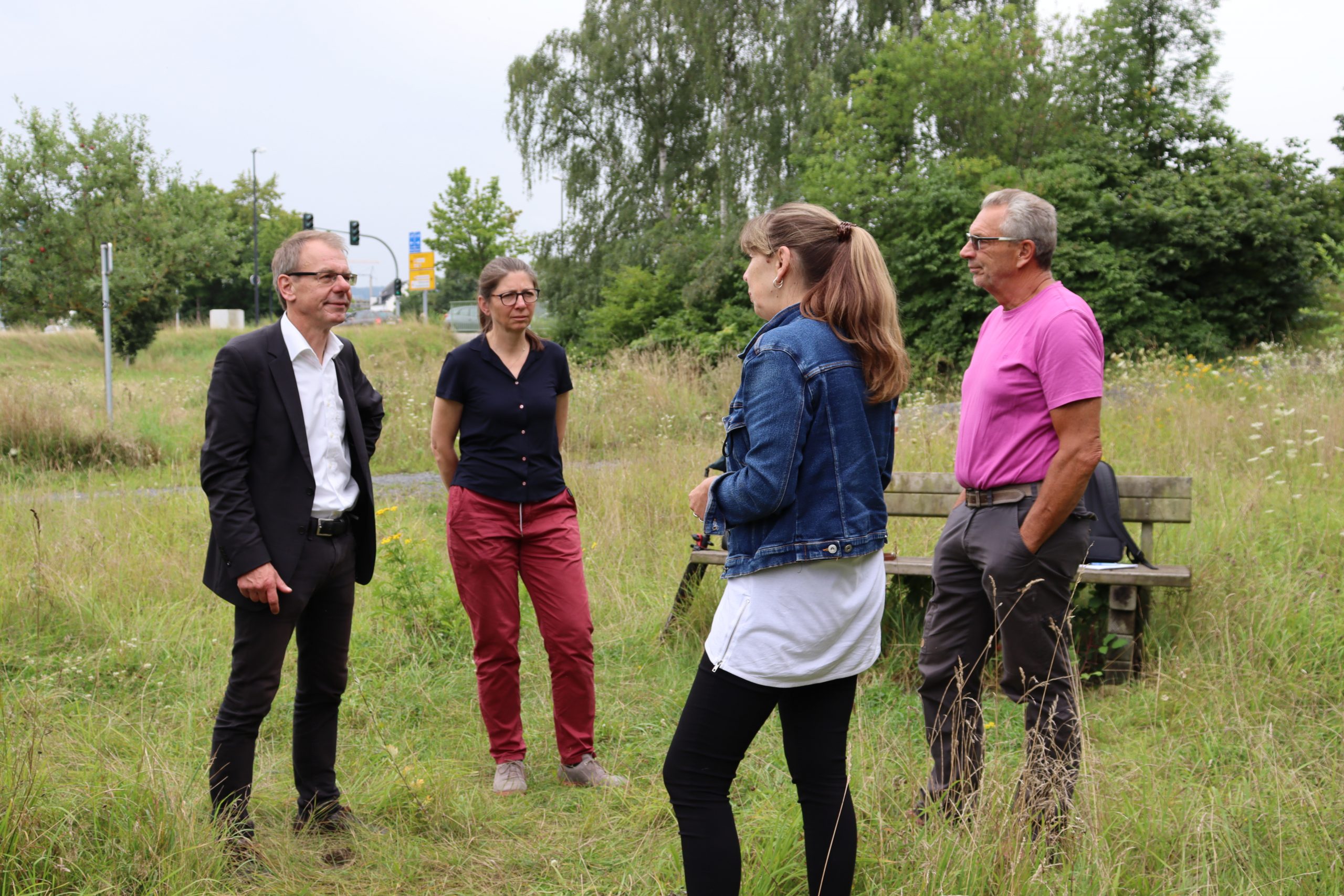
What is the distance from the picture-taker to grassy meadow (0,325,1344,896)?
2652mm

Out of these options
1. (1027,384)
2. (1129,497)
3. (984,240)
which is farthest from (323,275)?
(1129,497)

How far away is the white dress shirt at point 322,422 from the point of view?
3.04 metres

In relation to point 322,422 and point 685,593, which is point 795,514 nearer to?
point 322,422

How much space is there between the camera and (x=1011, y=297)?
3.05m

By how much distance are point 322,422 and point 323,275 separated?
1.45 feet

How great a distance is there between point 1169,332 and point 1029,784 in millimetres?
18643

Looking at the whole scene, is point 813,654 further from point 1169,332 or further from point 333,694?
point 1169,332

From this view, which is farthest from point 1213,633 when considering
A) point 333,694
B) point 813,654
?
point 333,694

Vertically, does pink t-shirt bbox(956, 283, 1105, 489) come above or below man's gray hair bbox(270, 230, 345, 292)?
below

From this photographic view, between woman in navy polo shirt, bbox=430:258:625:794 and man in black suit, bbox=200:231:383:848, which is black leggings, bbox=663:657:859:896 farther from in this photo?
woman in navy polo shirt, bbox=430:258:625:794

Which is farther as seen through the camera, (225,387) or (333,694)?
(333,694)

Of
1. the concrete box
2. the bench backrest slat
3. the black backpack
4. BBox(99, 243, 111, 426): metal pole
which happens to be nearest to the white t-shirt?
the black backpack

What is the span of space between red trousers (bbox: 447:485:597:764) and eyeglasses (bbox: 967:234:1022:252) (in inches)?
68.1

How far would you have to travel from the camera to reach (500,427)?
12.1 feet
